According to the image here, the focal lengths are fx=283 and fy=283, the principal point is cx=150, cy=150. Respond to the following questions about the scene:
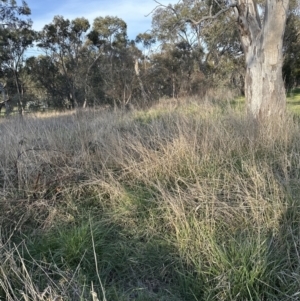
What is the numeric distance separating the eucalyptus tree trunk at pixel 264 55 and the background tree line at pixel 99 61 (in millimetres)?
11675

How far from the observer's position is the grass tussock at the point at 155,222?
169 cm

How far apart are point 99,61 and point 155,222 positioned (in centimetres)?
2532

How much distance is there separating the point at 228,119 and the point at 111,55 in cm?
2107

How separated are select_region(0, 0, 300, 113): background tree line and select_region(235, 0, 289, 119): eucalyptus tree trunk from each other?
11.7 metres

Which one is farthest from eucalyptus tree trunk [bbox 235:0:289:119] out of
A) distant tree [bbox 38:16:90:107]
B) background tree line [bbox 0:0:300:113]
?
distant tree [bbox 38:16:90:107]

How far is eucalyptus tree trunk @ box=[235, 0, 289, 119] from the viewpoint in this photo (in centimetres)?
502

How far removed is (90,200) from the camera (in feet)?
9.48

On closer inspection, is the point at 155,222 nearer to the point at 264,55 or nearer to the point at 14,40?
the point at 264,55

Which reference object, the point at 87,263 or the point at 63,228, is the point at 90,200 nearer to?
the point at 63,228

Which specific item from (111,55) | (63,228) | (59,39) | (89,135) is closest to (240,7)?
(89,135)

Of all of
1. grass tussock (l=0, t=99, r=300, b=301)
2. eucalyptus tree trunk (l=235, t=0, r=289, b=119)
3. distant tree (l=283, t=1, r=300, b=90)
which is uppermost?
distant tree (l=283, t=1, r=300, b=90)

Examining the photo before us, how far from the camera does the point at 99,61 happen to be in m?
25.7

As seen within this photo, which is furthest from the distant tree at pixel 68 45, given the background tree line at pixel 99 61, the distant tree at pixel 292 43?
→ the distant tree at pixel 292 43

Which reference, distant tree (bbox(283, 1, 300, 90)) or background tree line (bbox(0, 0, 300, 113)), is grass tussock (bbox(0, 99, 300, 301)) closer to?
background tree line (bbox(0, 0, 300, 113))
